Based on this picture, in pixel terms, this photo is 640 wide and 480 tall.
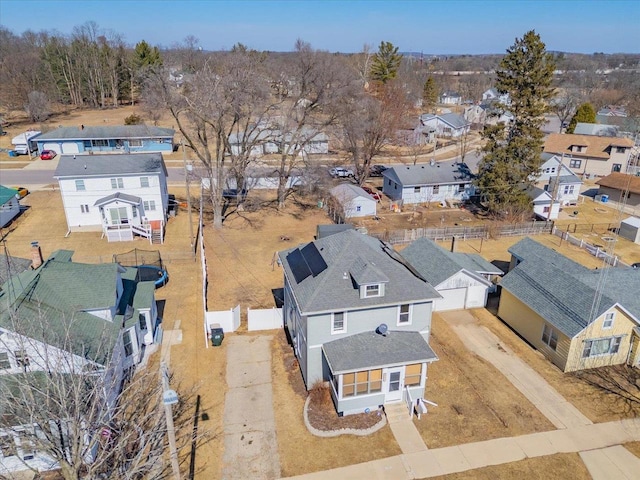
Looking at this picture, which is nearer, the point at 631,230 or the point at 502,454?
the point at 502,454

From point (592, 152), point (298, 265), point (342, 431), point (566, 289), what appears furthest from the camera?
point (592, 152)

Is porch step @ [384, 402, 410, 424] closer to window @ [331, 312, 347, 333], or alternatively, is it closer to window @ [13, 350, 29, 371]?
window @ [331, 312, 347, 333]

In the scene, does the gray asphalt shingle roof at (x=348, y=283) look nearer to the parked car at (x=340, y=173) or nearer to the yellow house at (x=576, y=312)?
the yellow house at (x=576, y=312)

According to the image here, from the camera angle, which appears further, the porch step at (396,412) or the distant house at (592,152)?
the distant house at (592,152)

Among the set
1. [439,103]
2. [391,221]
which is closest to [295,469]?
[391,221]

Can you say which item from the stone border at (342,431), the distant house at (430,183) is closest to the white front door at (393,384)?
the stone border at (342,431)

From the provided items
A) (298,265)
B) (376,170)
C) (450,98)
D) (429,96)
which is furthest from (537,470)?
(450,98)

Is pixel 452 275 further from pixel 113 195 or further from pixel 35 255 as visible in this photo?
pixel 113 195
